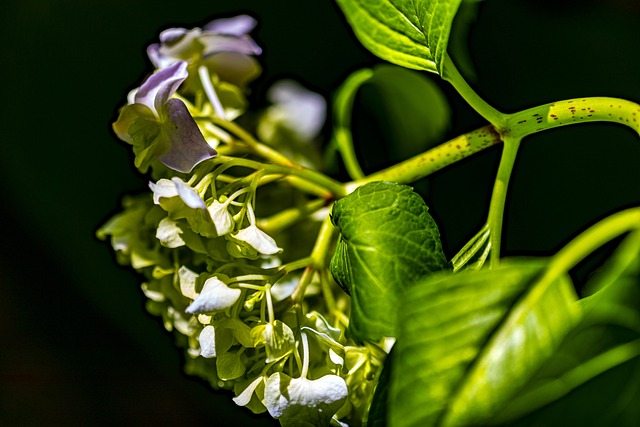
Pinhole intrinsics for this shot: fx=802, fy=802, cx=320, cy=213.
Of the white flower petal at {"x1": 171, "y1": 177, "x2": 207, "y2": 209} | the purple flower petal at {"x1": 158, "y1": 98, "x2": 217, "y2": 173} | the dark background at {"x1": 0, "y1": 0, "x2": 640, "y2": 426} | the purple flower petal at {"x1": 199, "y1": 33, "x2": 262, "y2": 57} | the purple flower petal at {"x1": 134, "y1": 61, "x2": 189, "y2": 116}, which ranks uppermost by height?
the purple flower petal at {"x1": 134, "y1": 61, "x2": 189, "y2": 116}

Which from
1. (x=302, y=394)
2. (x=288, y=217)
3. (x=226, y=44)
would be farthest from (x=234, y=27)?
(x=302, y=394)

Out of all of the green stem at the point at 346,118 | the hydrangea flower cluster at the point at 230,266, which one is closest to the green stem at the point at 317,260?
the hydrangea flower cluster at the point at 230,266

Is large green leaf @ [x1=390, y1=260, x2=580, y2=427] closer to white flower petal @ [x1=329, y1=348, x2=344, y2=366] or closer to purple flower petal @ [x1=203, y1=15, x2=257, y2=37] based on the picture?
white flower petal @ [x1=329, y1=348, x2=344, y2=366]

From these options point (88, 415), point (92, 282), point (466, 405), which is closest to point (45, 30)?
point (92, 282)

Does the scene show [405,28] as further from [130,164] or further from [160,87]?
[130,164]

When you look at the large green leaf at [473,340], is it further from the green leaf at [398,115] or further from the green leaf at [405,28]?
the green leaf at [398,115]

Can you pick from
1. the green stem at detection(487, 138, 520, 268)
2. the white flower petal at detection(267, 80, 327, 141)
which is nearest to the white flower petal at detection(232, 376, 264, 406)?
the green stem at detection(487, 138, 520, 268)

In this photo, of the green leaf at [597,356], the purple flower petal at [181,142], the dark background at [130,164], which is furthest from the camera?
the dark background at [130,164]
